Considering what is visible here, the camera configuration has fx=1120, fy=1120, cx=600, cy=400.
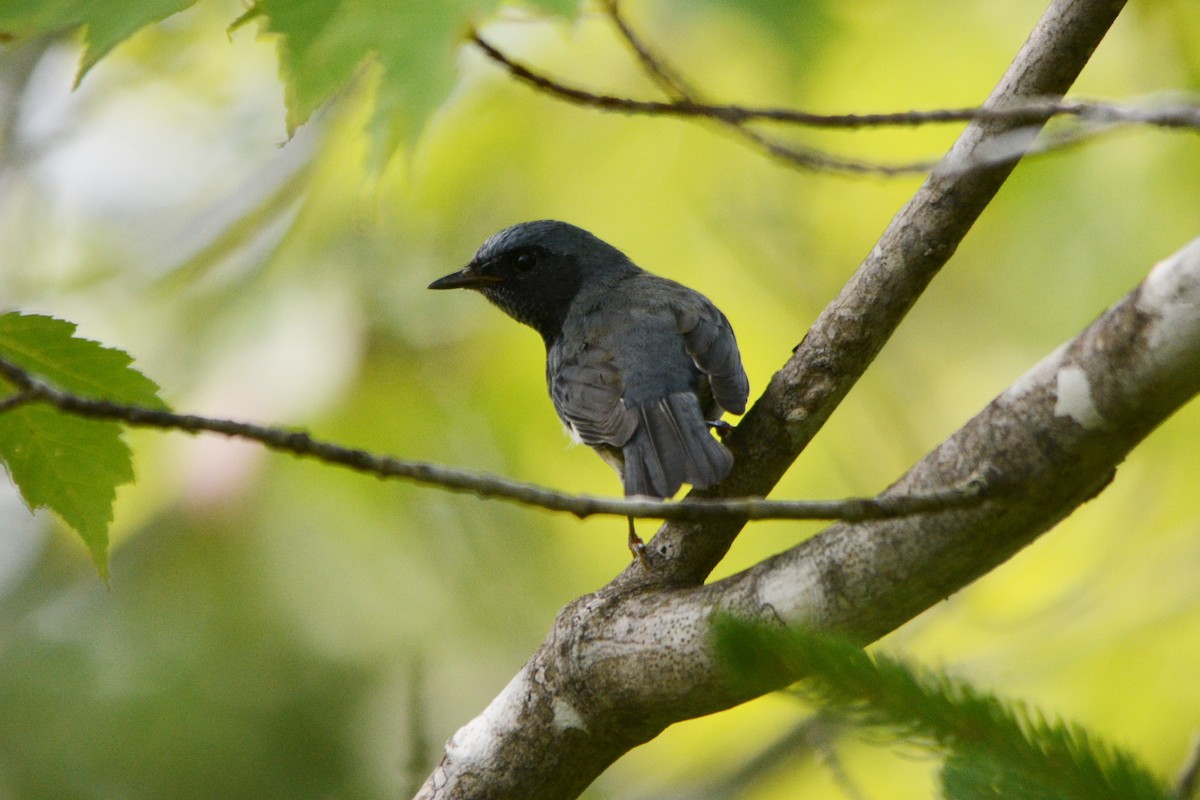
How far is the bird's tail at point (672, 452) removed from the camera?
296cm

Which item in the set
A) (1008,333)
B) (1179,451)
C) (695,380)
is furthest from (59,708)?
(1179,451)

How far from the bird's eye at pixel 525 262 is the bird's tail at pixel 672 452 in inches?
53.4

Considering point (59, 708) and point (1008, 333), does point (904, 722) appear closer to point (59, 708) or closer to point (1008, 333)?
point (1008, 333)

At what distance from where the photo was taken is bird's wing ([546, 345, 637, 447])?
12.5 ft

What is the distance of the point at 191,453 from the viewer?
19.4 ft

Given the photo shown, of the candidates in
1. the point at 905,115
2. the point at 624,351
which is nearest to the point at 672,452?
the point at 624,351

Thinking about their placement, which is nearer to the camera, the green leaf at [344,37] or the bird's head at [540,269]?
the green leaf at [344,37]

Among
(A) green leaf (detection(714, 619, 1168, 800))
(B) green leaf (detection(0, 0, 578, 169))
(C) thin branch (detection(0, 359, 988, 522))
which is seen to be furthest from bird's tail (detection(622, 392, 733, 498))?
(A) green leaf (detection(714, 619, 1168, 800))

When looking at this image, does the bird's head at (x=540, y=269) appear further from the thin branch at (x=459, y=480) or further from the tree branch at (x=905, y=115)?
the thin branch at (x=459, y=480)

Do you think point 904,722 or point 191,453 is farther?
point 191,453

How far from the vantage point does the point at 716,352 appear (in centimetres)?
394

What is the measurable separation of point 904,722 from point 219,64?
642cm

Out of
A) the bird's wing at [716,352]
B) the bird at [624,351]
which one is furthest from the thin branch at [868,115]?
the bird's wing at [716,352]

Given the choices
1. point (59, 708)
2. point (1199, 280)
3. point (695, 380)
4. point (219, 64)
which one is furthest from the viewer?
point (59, 708)
